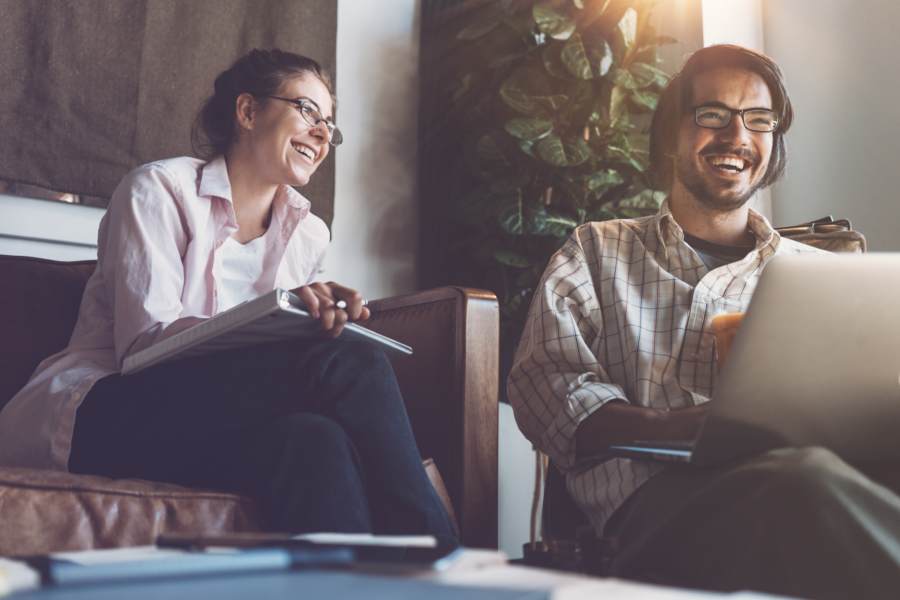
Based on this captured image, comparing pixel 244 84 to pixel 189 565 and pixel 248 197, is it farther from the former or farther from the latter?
pixel 189 565

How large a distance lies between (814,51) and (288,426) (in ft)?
7.58

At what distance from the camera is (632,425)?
128cm

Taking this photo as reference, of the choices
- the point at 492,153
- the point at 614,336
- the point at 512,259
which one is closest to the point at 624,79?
the point at 492,153

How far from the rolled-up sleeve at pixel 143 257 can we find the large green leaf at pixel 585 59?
1290mm

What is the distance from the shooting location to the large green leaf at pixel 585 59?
2.43 metres

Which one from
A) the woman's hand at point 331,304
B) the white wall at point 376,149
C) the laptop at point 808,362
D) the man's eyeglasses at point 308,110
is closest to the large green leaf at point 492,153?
the white wall at point 376,149

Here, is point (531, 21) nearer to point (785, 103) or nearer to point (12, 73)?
point (785, 103)

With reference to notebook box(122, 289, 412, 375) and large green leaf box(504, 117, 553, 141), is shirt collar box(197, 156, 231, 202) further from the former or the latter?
large green leaf box(504, 117, 553, 141)

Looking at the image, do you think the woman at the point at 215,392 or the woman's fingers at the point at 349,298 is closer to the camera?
the woman at the point at 215,392

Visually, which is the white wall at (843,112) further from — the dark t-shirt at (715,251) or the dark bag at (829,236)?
the dark t-shirt at (715,251)

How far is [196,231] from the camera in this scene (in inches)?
60.5

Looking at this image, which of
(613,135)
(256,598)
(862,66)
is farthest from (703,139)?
(256,598)

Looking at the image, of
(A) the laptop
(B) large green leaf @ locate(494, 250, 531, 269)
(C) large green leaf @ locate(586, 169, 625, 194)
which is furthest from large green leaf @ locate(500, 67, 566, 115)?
(A) the laptop

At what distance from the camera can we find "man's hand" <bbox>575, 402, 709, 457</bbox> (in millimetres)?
1240
